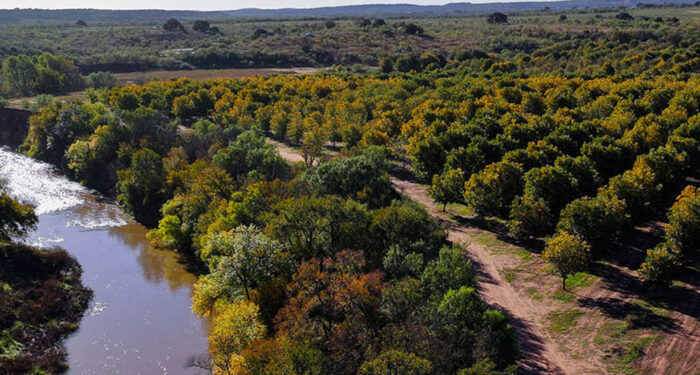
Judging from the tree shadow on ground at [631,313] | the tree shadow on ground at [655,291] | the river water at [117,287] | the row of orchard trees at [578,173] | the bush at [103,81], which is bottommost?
the river water at [117,287]

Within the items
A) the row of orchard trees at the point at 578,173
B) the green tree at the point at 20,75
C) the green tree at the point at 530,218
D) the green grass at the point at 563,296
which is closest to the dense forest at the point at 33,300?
the row of orchard trees at the point at 578,173

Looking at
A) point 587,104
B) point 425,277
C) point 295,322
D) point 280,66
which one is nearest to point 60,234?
point 295,322

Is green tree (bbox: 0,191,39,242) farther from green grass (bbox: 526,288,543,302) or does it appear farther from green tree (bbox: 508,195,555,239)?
green grass (bbox: 526,288,543,302)

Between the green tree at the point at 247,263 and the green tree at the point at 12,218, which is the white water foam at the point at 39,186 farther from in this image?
the green tree at the point at 247,263

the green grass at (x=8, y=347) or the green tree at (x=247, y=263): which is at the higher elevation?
the green tree at (x=247, y=263)

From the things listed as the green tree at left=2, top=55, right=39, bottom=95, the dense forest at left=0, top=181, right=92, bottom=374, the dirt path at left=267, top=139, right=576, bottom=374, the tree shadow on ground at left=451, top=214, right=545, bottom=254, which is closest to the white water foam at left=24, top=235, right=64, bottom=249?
the dense forest at left=0, top=181, right=92, bottom=374
